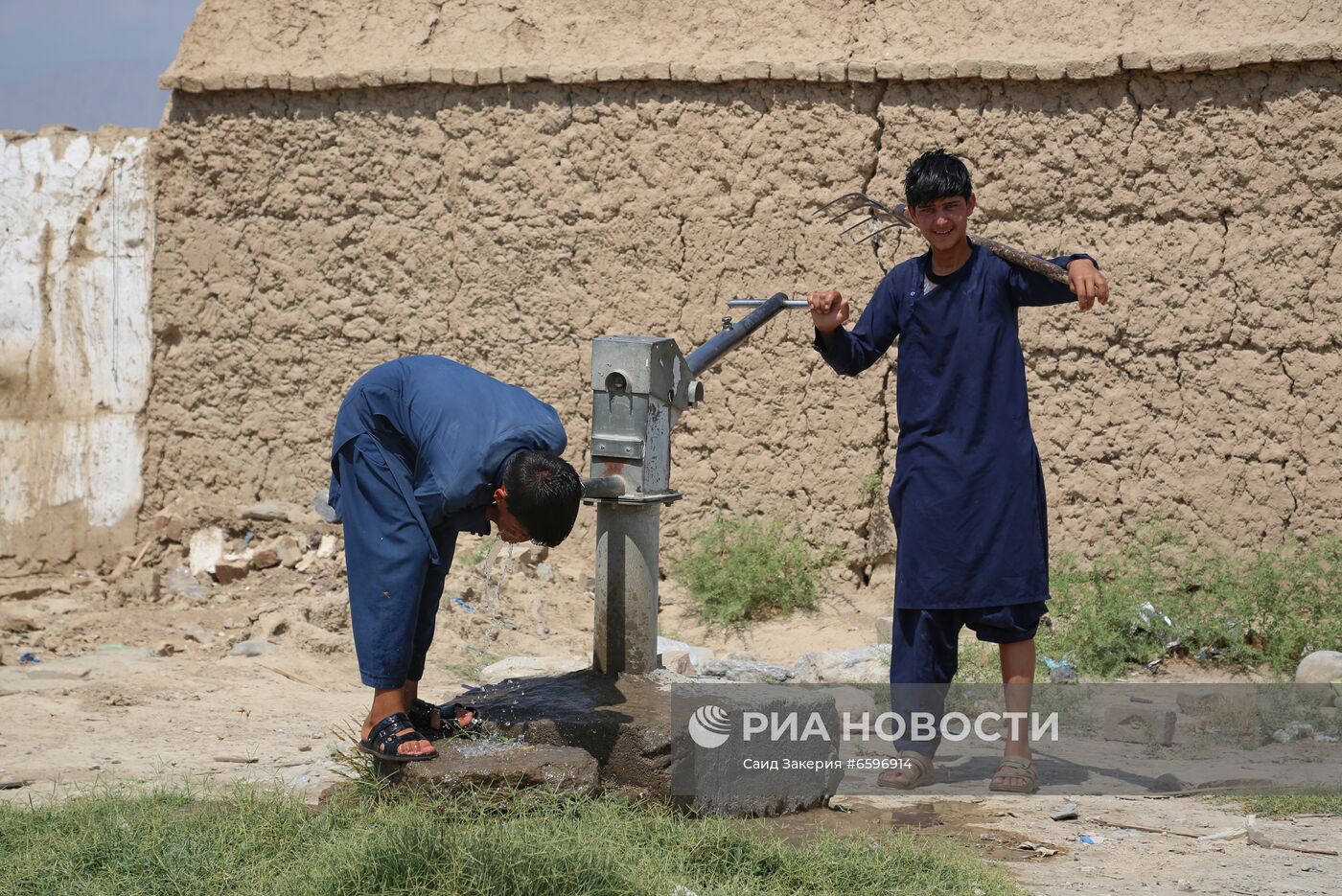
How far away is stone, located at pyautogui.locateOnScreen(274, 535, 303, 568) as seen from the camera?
278 inches

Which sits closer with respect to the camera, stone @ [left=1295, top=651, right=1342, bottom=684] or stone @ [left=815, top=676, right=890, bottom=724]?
stone @ [left=815, top=676, right=890, bottom=724]

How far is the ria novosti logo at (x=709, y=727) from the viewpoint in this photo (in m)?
3.57

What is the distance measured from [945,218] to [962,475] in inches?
27.8

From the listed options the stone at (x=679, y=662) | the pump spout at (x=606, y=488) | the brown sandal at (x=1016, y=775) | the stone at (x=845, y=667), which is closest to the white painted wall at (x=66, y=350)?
the stone at (x=679, y=662)

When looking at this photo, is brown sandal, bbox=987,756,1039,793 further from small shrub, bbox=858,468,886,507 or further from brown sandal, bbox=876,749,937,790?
small shrub, bbox=858,468,886,507

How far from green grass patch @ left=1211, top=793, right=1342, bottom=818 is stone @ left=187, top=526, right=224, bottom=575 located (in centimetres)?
509

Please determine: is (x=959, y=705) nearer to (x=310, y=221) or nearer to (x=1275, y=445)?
(x=1275, y=445)

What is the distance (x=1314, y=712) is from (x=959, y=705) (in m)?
1.19

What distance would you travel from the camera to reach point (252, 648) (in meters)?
6.05

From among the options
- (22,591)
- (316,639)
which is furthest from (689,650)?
(22,591)

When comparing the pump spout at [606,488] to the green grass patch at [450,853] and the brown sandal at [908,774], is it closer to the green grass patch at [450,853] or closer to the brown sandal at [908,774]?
the green grass patch at [450,853]

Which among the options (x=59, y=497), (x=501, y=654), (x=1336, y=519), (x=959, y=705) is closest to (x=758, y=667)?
(x=959, y=705)

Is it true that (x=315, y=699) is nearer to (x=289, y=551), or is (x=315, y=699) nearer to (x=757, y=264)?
(x=289, y=551)

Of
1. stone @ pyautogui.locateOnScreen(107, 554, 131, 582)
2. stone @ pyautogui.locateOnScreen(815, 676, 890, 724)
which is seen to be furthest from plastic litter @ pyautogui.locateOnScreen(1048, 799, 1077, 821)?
stone @ pyautogui.locateOnScreen(107, 554, 131, 582)
